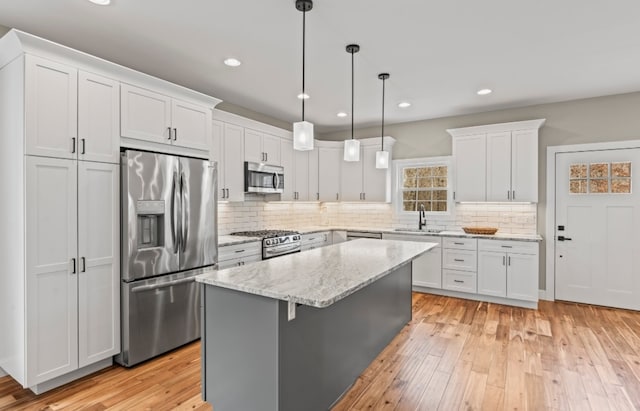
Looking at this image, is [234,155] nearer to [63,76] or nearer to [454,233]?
[63,76]

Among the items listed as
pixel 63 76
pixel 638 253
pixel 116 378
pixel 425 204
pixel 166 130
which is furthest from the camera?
pixel 425 204

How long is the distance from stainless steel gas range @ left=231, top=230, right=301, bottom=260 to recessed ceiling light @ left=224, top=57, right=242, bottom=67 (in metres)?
2.03

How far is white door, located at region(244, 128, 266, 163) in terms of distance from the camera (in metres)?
4.66

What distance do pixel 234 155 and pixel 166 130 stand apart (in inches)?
51.1

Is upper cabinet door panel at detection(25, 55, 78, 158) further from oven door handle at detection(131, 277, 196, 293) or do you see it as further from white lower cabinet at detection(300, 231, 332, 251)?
white lower cabinet at detection(300, 231, 332, 251)

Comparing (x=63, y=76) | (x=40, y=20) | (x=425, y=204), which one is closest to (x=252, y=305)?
(x=63, y=76)

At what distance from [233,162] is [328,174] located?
2.13 meters

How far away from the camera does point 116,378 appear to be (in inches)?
107

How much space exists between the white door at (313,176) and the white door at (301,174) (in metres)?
0.07

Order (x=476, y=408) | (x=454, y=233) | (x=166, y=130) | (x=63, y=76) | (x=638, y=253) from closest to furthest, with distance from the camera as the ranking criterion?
(x=476, y=408)
(x=63, y=76)
(x=166, y=130)
(x=638, y=253)
(x=454, y=233)

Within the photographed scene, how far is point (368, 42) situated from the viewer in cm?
297

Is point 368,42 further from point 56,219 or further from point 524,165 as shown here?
point 524,165

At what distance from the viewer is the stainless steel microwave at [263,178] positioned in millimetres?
4621

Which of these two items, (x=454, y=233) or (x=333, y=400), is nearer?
(x=333, y=400)
